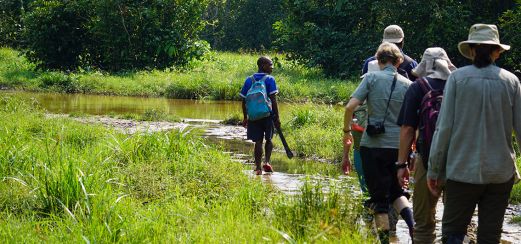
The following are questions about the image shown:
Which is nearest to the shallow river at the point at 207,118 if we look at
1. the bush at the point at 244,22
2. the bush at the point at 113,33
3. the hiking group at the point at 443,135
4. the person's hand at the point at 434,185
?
the hiking group at the point at 443,135

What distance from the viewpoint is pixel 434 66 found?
19.4ft

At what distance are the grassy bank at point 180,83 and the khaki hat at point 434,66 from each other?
17210 millimetres

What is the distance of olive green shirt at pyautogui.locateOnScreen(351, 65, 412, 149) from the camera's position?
668 cm

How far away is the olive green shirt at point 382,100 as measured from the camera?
6.68 m

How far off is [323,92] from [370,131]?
17.3 meters

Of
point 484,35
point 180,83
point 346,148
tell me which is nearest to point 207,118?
point 180,83

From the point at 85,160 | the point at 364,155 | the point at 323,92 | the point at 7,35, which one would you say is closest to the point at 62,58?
the point at 7,35

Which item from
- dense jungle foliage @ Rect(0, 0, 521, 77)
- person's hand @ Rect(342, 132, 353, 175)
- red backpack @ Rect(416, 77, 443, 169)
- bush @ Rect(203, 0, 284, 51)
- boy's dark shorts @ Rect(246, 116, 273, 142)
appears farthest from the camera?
bush @ Rect(203, 0, 284, 51)

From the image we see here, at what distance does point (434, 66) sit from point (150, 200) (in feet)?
11.4

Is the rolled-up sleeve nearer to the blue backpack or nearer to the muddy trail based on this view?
the muddy trail

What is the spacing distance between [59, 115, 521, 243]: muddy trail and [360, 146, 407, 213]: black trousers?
1.22ft

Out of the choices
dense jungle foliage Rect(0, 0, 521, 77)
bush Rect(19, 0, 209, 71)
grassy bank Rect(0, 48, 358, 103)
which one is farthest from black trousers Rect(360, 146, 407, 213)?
bush Rect(19, 0, 209, 71)

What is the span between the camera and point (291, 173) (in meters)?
11.4

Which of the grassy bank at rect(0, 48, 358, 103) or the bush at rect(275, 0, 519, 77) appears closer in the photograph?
the grassy bank at rect(0, 48, 358, 103)
